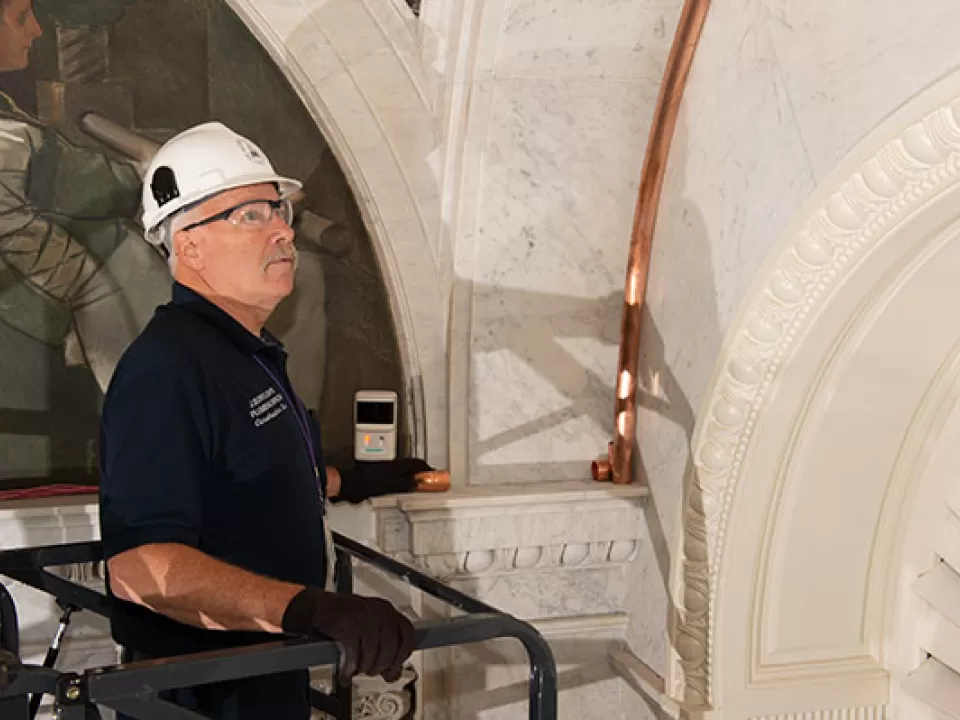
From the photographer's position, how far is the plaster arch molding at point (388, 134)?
3.16m

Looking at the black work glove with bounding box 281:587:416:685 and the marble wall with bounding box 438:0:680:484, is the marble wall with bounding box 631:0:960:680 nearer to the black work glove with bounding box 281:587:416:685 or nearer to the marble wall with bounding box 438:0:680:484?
the marble wall with bounding box 438:0:680:484

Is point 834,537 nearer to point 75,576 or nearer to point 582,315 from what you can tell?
point 582,315

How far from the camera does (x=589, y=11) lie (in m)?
3.14

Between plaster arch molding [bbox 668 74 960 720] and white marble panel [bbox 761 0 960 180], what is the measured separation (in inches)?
6.0

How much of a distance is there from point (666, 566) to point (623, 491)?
247 mm

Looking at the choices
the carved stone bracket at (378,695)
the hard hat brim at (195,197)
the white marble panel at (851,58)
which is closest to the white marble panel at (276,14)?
the hard hat brim at (195,197)

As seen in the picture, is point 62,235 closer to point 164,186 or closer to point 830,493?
point 164,186

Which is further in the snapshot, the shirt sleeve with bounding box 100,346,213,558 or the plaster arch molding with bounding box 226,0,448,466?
the plaster arch molding with bounding box 226,0,448,466

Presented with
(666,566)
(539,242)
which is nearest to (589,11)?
(539,242)

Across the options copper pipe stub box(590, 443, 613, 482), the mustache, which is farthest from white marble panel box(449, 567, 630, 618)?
the mustache

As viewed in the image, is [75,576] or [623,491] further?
[623,491]

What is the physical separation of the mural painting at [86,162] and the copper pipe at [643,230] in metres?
0.95

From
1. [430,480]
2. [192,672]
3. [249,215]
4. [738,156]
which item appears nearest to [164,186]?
[249,215]

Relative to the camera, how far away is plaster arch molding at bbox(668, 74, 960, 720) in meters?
2.70
